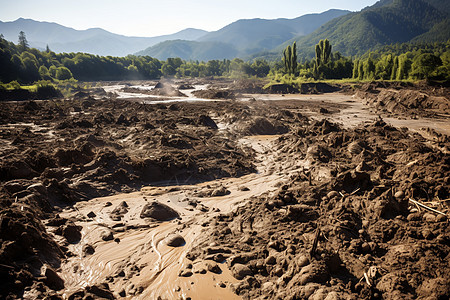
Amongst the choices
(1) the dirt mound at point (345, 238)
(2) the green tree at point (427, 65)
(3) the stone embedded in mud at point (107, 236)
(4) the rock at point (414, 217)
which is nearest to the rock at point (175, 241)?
(1) the dirt mound at point (345, 238)

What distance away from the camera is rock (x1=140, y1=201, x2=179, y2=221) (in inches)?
391

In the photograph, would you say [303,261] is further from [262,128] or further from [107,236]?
[262,128]

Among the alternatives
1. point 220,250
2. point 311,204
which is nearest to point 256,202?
point 311,204

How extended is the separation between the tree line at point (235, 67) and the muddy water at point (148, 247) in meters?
46.5

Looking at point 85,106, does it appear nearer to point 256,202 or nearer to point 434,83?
point 256,202

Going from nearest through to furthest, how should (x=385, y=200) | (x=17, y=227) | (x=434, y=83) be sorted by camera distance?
(x=17, y=227), (x=385, y=200), (x=434, y=83)

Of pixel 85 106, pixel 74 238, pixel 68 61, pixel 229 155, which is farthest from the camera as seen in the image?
pixel 68 61

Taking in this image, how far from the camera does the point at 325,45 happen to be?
6644 cm

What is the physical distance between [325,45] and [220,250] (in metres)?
70.9

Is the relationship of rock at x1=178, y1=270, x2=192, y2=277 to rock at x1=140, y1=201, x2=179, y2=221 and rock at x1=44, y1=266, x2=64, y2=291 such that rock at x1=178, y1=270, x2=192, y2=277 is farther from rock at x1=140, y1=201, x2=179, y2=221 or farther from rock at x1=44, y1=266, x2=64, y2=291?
rock at x1=140, y1=201, x2=179, y2=221

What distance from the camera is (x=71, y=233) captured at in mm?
8422

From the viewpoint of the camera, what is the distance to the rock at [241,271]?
659 centimetres

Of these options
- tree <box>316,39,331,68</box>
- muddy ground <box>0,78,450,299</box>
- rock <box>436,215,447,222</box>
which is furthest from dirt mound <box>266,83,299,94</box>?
rock <box>436,215,447,222</box>

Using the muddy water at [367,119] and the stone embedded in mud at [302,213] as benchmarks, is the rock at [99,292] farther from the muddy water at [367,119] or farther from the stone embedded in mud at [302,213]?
the muddy water at [367,119]
